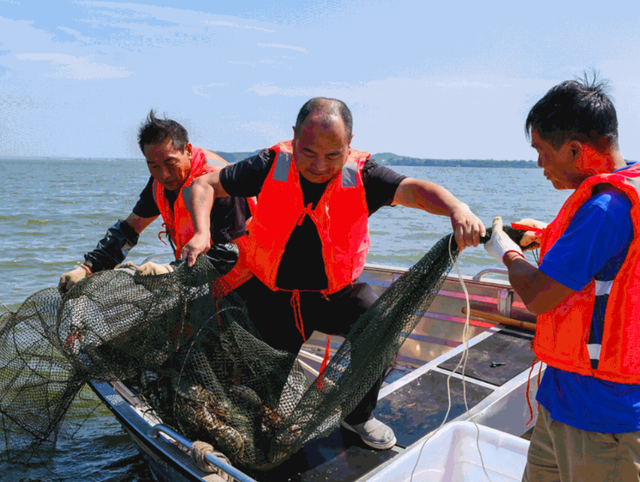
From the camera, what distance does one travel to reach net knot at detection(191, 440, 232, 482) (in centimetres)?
268

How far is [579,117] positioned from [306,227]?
173cm

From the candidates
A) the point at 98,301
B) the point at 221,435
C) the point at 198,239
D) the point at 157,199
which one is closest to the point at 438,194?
the point at 198,239

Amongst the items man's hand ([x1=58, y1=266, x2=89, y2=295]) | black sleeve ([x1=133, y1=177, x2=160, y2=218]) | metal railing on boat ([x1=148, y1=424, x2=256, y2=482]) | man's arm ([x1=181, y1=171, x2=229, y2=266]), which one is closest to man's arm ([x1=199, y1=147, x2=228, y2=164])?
black sleeve ([x1=133, y1=177, x2=160, y2=218])

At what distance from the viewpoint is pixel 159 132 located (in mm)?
4031

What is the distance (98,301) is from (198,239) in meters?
0.89

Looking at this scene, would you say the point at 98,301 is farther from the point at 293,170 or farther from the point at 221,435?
the point at 293,170

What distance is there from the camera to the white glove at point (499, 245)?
6.78ft

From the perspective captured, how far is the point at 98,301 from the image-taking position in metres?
3.36

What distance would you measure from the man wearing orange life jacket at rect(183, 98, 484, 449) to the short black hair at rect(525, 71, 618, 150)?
3.47 ft

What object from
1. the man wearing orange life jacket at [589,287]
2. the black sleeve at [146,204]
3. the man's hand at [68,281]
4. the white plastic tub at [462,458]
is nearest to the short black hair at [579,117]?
the man wearing orange life jacket at [589,287]

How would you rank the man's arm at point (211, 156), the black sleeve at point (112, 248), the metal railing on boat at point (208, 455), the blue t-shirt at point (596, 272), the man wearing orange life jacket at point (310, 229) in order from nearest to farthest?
the blue t-shirt at point (596, 272) < the metal railing on boat at point (208, 455) < the man wearing orange life jacket at point (310, 229) < the man's arm at point (211, 156) < the black sleeve at point (112, 248)

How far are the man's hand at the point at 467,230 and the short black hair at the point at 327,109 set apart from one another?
887 millimetres

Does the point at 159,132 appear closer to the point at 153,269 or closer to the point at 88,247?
the point at 153,269

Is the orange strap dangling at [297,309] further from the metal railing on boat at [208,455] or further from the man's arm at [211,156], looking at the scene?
the man's arm at [211,156]
